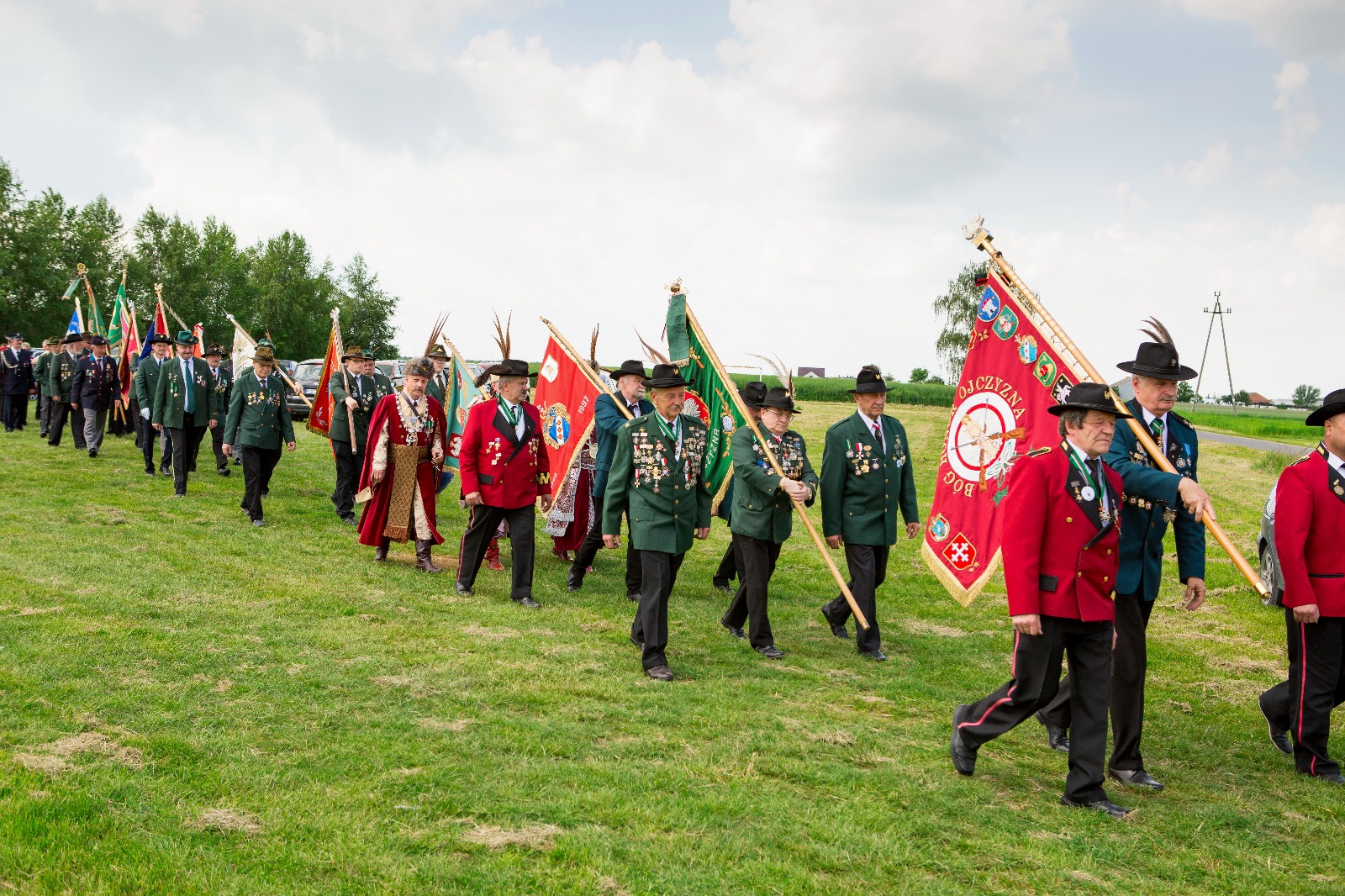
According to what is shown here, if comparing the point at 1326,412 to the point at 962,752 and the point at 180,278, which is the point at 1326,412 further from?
the point at 180,278

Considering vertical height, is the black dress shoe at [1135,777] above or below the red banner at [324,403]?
below

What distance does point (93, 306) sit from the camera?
21.9m

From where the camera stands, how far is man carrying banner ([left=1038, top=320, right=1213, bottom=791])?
17.9 feet

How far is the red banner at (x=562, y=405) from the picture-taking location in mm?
11055

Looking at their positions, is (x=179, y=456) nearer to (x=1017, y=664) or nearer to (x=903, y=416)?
(x=1017, y=664)

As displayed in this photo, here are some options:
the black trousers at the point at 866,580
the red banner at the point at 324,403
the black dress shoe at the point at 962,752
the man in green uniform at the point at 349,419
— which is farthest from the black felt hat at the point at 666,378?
the red banner at the point at 324,403

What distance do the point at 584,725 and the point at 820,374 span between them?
281ft

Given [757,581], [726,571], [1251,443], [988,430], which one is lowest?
[726,571]

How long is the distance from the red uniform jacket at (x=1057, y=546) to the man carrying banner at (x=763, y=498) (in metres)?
2.68

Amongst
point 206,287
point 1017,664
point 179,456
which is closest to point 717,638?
point 1017,664

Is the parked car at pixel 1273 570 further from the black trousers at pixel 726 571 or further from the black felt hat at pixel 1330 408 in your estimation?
the black trousers at pixel 726 571

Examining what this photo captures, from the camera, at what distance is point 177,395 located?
45.5 ft

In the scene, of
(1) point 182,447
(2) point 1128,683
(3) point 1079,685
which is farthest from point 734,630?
(1) point 182,447

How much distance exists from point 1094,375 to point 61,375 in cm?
1807
